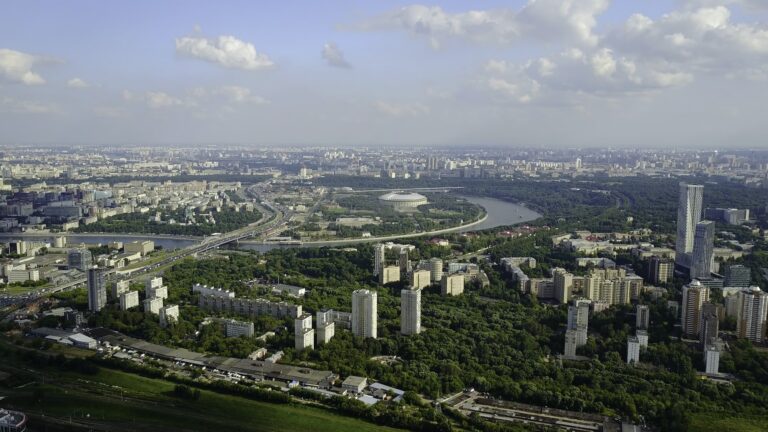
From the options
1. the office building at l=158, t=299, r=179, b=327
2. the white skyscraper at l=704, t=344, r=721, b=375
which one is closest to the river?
the office building at l=158, t=299, r=179, b=327

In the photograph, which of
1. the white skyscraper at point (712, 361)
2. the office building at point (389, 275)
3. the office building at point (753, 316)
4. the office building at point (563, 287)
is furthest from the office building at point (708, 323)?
the office building at point (389, 275)

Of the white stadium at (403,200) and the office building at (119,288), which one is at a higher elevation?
the white stadium at (403,200)

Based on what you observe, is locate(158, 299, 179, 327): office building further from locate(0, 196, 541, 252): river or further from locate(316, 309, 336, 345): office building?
locate(0, 196, 541, 252): river

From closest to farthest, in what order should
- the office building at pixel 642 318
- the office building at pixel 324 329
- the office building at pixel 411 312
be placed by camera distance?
the office building at pixel 324 329
the office building at pixel 411 312
the office building at pixel 642 318

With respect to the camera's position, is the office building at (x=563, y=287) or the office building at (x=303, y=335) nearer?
the office building at (x=303, y=335)

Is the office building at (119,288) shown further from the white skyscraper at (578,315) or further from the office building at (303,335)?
the white skyscraper at (578,315)
